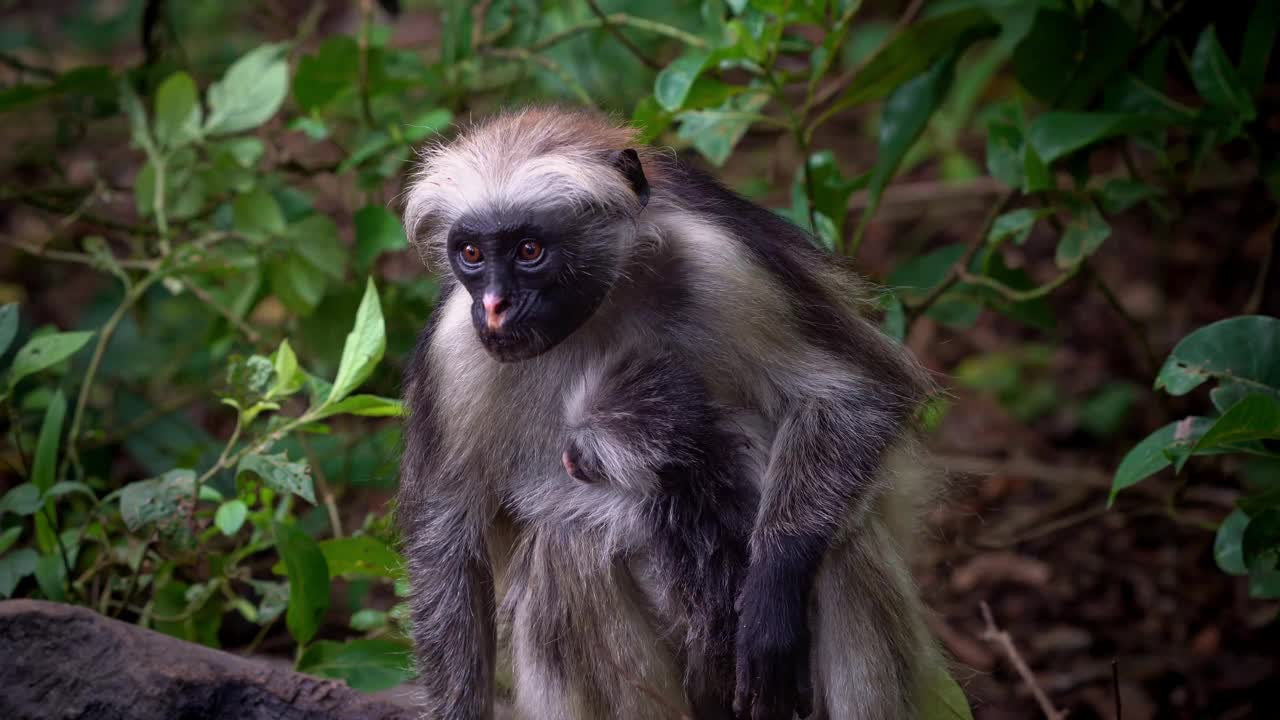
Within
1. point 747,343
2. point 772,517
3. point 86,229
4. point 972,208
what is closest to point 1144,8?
point 747,343

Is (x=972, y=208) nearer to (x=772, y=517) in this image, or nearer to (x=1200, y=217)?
(x=1200, y=217)

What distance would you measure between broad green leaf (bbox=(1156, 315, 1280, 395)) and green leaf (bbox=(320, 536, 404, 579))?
2.86 meters

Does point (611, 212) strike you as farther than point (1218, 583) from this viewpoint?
No

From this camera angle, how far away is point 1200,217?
32.5 feet

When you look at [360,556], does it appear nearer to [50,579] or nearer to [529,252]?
[50,579]

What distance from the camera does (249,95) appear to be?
19.6 feet

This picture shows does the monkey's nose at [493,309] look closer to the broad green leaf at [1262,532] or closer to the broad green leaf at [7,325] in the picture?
the broad green leaf at [7,325]

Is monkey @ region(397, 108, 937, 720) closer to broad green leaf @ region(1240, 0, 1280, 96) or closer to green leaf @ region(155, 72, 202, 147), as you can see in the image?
green leaf @ region(155, 72, 202, 147)

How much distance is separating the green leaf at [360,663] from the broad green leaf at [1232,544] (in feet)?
9.86

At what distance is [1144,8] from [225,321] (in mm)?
4797

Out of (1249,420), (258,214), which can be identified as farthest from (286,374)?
(1249,420)

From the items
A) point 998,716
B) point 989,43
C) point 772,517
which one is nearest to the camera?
point 772,517

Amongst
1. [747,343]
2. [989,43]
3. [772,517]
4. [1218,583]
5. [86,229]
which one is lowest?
[1218,583]

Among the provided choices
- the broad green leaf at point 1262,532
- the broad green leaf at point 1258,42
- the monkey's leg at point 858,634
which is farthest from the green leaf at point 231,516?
the broad green leaf at point 1258,42
